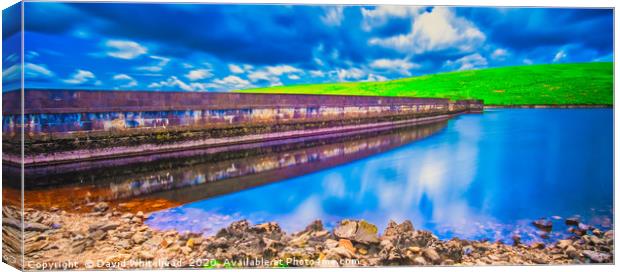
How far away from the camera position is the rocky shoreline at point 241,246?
201 inches

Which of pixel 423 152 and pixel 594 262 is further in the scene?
pixel 423 152

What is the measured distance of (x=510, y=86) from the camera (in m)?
6.73

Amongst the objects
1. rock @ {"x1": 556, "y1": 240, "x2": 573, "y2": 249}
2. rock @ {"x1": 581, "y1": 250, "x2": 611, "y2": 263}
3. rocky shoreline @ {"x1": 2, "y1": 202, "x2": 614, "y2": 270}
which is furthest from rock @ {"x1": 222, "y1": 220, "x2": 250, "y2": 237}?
rock @ {"x1": 581, "y1": 250, "x2": 611, "y2": 263}

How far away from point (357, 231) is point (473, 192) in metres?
1.73

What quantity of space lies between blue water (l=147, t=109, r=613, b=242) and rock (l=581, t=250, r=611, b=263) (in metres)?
0.33

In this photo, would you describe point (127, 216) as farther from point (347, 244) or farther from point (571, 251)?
point (571, 251)

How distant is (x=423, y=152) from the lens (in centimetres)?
666

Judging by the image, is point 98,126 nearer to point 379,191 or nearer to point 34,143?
point 34,143

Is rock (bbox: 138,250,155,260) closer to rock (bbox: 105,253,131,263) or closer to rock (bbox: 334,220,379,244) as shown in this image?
rock (bbox: 105,253,131,263)

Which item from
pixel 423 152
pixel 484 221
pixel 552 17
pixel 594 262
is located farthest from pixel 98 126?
pixel 594 262

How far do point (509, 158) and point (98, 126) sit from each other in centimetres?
614

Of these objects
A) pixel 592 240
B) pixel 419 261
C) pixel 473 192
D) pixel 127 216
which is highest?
pixel 473 192

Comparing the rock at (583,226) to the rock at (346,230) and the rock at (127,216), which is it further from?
the rock at (127,216)

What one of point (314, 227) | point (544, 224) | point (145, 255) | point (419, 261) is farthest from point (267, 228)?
point (544, 224)
